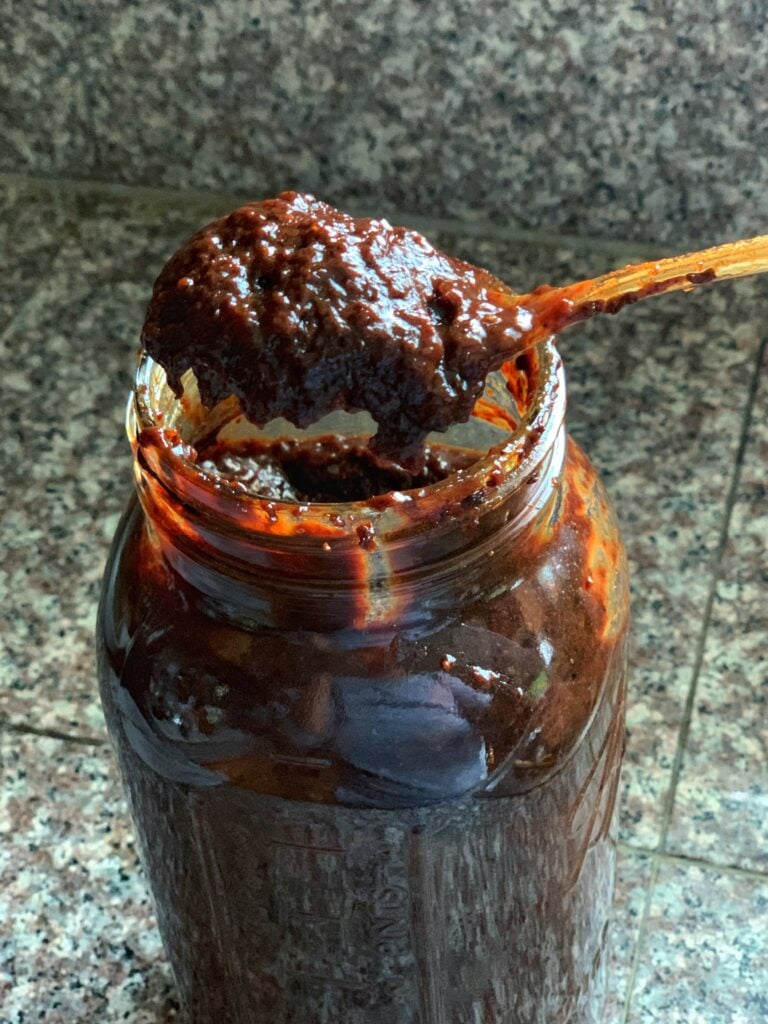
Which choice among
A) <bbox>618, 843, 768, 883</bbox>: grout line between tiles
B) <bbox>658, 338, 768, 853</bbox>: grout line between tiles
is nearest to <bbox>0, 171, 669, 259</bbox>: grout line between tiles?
<bbox>658, 338, 768, 853</bbox>: grout line between tiles

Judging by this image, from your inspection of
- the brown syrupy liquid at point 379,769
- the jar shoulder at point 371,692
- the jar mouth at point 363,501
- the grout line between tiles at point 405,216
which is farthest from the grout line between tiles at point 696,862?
the grout line between tiles at point 405,216

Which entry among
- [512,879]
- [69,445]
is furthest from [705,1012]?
[69,445]

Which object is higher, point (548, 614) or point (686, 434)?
point (548, 614)

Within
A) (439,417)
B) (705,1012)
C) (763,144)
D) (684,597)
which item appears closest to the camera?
(439,417)

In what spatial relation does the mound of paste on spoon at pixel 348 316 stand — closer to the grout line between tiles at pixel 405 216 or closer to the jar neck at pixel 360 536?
the jar neck at pixel 360 536

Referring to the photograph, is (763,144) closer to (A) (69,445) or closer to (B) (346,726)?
(A) (69,445)

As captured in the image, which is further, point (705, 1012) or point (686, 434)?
point (686, 434)

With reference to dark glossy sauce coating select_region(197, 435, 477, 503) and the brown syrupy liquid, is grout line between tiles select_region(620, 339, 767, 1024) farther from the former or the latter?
dark glossy sauce coating select_region(197, 435, 477, 503)

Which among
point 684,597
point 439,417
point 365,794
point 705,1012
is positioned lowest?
point 705,1012
